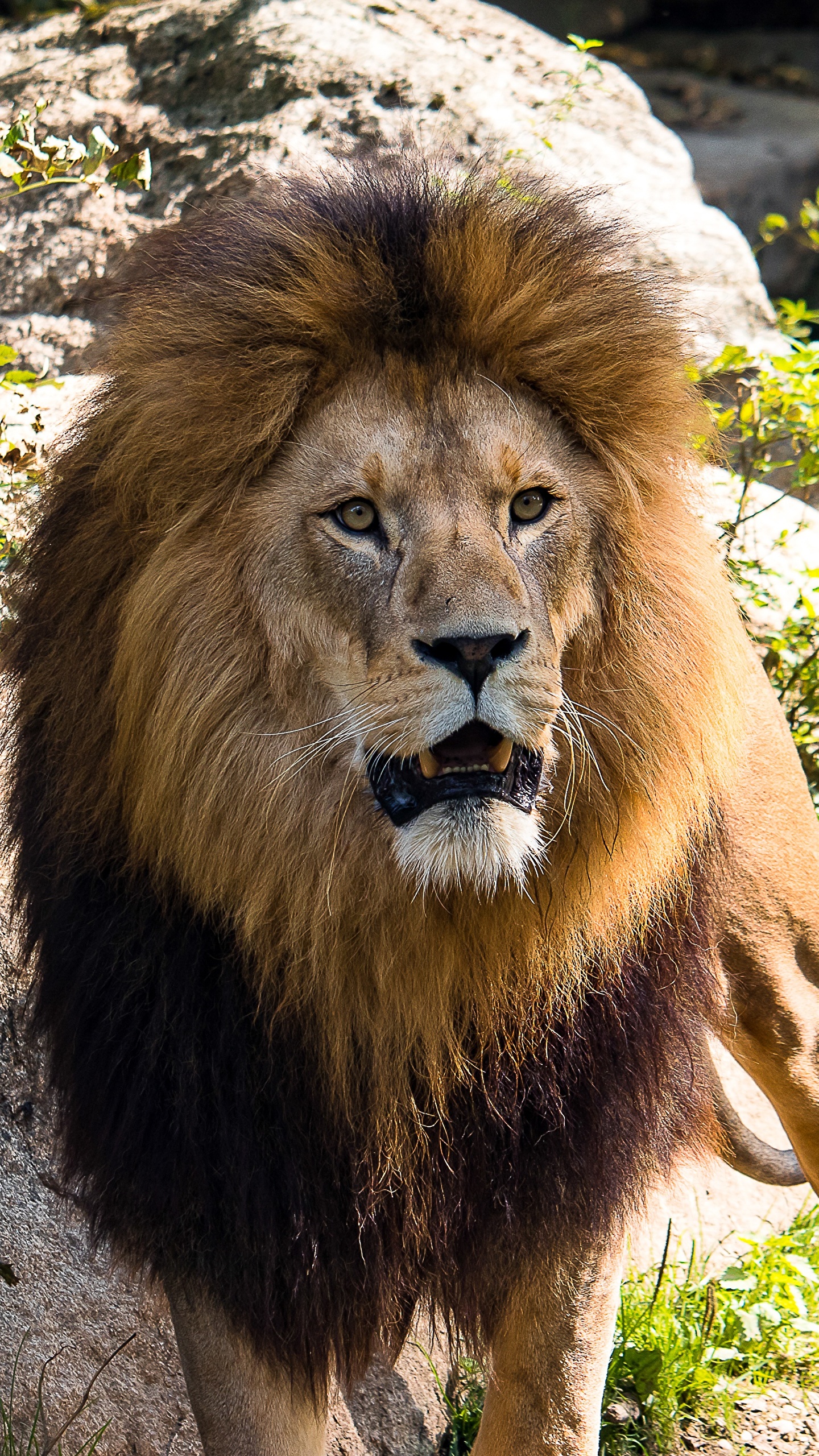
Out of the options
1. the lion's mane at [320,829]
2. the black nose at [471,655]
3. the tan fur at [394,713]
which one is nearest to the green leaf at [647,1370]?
the lion's mane at [320,829]

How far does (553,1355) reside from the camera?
241cm

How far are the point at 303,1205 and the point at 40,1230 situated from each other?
869 mm

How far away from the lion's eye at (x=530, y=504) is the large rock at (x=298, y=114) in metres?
1.91

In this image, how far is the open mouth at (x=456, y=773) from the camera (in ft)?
6.38

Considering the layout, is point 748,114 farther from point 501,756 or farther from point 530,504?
point 501,756

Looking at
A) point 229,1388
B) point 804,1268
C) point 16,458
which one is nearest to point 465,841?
point 229,1388

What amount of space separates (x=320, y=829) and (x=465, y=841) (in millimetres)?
249

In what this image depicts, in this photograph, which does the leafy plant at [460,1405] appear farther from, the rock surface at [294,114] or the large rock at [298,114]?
the rock surface at [294,114]

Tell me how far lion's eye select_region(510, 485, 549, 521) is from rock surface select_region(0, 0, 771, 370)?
92.4 inches

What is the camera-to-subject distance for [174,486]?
6.93 feet

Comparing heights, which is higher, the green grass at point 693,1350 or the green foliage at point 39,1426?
the green grass at point 693,1350

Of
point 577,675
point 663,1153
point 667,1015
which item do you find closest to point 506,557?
point 577,675

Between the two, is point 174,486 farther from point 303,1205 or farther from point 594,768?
point 303,1205

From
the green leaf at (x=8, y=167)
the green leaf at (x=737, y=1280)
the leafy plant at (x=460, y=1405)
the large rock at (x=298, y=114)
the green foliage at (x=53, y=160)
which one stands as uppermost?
the large rock at (x=298, y=114)
